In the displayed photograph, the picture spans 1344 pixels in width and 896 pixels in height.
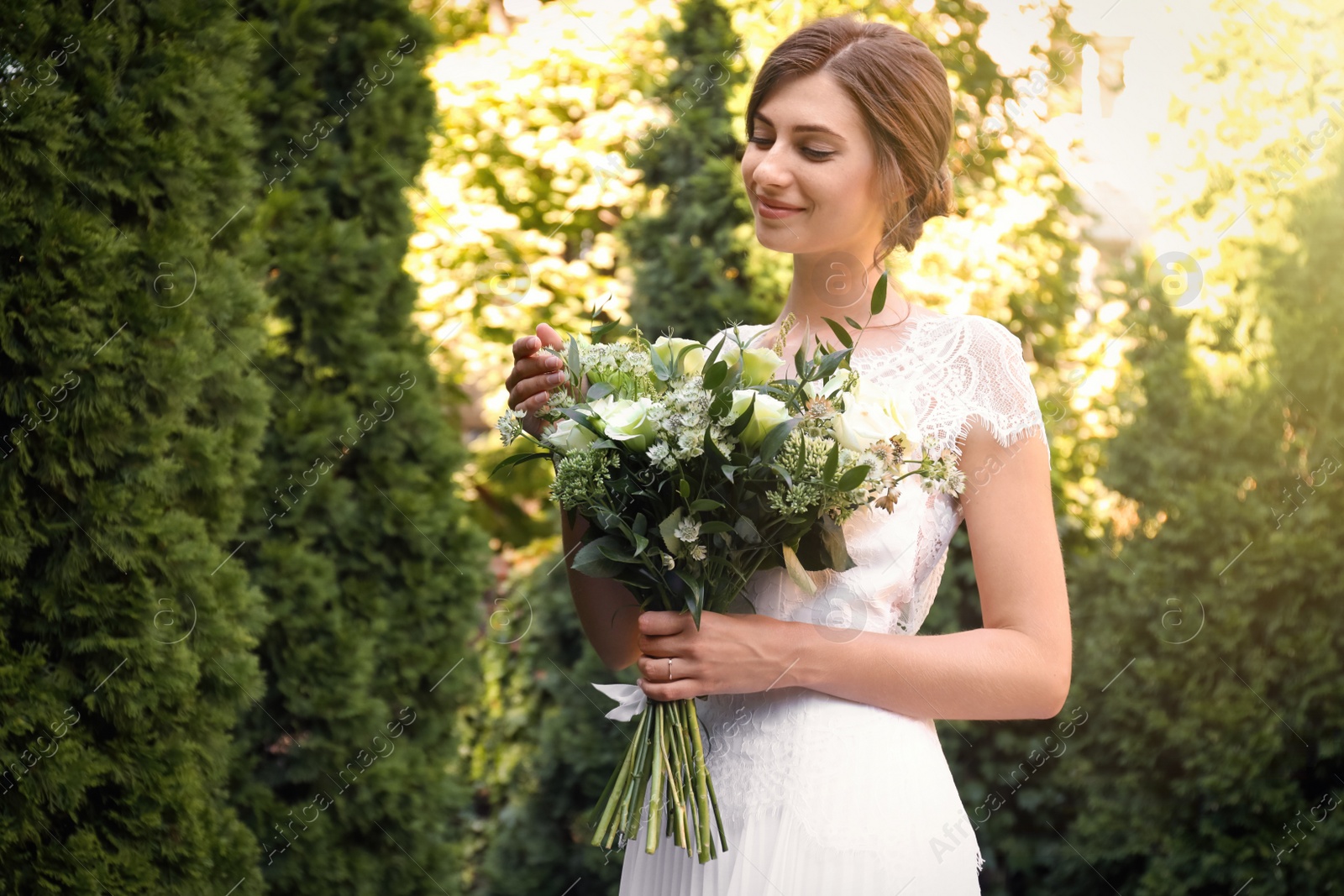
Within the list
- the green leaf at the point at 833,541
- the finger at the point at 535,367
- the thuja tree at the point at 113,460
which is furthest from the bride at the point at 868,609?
the thuja tree at the point at 113,460

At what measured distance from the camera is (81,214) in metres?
2.67

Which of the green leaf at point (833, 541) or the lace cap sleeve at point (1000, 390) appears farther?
the lace cap sleeve at point (1000, 390)

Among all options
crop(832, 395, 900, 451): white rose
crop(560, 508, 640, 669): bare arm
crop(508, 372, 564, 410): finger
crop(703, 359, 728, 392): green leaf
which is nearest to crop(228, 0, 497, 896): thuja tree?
crop(560, 508, 640, 669): bare arm

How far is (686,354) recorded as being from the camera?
197 centimetres

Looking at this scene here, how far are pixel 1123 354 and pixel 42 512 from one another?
4185 millimetres

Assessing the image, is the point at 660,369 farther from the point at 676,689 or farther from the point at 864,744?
the point at 864,744

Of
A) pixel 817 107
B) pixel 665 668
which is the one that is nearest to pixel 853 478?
pixel 665 668

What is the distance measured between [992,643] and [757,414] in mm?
647

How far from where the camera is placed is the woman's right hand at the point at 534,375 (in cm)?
209

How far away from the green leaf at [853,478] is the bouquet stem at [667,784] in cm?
50

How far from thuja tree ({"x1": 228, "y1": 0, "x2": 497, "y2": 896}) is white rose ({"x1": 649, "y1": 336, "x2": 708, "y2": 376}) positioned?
234 cm

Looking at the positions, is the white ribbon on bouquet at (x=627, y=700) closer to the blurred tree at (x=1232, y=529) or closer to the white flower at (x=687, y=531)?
the white flower at (x=687, y=531)

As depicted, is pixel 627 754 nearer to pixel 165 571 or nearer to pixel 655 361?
pixel 655 361

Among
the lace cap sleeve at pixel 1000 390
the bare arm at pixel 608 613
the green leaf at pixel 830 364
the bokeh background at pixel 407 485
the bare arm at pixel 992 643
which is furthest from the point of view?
the bokeh background at pixel 407 485
